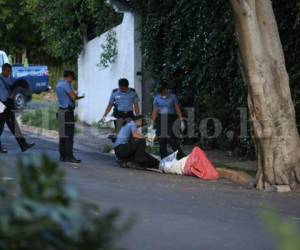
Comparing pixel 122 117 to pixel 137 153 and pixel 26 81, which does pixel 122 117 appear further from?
pixel 26 81

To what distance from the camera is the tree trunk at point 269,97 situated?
417 inches

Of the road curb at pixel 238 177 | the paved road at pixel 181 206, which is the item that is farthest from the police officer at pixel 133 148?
the road curb at pixel 238 177

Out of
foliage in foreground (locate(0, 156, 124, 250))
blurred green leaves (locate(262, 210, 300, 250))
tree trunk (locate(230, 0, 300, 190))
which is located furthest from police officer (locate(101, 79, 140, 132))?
blurred green leaves (locate(262, 210, 300, 250))

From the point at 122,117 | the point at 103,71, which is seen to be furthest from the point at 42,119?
the point at 122,117

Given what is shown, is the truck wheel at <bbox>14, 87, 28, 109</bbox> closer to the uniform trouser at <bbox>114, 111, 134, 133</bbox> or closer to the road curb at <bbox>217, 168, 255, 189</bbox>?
the uniform trouser at <bbox>114, 111, 134, 133</bbox>

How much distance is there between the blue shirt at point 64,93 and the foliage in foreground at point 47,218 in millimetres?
10876

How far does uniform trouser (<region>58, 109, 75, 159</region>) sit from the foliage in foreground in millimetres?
10920

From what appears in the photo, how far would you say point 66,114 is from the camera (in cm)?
1341

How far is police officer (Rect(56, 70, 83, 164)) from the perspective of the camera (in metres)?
13.2

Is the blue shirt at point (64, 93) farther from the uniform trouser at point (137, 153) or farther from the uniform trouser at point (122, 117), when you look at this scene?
the uniform trouser at point (122, 117)

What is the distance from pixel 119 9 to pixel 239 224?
507 inches

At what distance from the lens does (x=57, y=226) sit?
2.21 metres

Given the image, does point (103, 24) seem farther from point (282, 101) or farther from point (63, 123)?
point (282, 101)

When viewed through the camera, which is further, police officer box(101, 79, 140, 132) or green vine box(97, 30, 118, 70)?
green vine box(97, 30, 118, 70)
